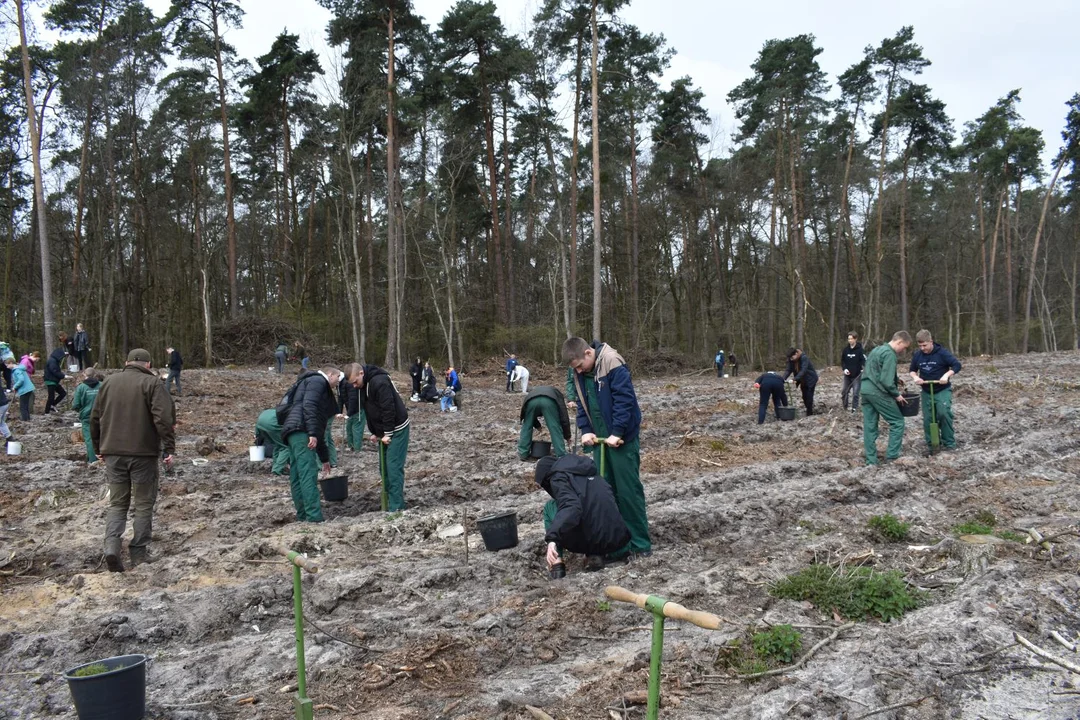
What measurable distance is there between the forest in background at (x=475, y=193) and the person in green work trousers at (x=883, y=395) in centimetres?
1446

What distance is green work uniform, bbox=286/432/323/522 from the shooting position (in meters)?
7.65

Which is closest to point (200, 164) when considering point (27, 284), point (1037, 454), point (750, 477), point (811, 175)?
point (27, 284)

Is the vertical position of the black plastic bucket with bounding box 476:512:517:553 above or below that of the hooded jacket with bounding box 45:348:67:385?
below

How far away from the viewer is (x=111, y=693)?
361 cm

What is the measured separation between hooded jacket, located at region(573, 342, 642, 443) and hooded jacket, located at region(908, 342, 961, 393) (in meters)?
5.87

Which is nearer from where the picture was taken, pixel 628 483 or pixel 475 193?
pixel 628 483

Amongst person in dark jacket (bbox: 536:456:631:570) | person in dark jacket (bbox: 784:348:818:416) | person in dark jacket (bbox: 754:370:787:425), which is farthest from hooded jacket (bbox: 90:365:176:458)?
person in dark jacket (bbox: 784:348:818:416)

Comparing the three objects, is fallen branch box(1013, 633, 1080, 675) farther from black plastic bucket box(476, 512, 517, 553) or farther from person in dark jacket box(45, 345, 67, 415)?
person in dark jacket box(45, 345, 67, 415)

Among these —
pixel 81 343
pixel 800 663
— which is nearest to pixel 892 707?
pixel 800 663

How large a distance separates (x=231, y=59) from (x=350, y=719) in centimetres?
2952

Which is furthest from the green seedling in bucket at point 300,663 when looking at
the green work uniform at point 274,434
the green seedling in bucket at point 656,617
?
the green work uniform at point 274,434

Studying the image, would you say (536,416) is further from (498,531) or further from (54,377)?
(54,377)

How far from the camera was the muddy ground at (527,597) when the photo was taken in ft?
12.3

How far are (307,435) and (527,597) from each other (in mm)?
3518
